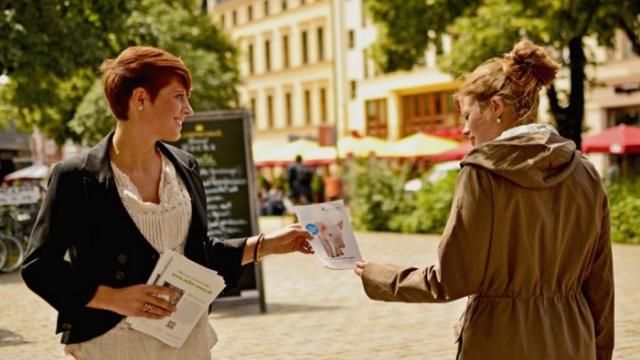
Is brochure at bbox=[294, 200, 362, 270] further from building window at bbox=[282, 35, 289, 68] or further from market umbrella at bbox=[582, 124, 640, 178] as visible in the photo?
building window at bbox=[282, 35, 289, 68]

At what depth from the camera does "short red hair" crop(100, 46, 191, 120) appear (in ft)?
10.7

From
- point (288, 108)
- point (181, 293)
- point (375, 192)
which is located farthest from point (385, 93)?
point (181, 293)

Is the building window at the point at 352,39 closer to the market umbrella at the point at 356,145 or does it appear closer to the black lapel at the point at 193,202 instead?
Answer: the market umbrella at the point at 356,145

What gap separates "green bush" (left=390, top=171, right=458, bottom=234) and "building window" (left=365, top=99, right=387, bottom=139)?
36.4m

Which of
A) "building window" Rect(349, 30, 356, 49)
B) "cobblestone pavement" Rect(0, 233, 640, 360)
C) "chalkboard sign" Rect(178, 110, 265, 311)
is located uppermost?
"building window" Rect(349, 30, 356, 49)

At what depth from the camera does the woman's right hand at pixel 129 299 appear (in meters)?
3.20

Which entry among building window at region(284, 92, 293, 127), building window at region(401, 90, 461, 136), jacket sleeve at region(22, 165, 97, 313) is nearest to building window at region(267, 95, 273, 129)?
building window at region(284, 92, 293, 127)

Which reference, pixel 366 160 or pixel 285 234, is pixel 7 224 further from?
pixel 285 234

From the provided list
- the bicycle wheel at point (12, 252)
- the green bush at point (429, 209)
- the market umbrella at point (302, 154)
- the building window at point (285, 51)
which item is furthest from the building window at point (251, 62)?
the bicycle wheel at point (12, 252)

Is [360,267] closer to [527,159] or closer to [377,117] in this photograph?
[527,159]

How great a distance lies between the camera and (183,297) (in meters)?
3.27

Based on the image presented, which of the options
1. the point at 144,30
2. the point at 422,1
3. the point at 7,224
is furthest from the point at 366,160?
the point at 7,224

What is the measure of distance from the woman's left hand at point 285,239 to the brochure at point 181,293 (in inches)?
22.4

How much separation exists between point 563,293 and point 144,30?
64.8 ft
